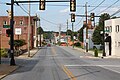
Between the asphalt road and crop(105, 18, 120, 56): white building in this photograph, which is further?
crop(105, 18, 120, 56): white building

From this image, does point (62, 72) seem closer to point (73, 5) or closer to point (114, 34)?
point (73, 5)

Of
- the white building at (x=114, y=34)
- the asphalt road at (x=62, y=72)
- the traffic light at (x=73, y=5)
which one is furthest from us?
the white building at (x=114, y=34)

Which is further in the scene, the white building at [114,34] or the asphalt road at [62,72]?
the white building at [114,34]

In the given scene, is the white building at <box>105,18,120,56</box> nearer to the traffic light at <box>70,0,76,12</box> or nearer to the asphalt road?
the asphalt road

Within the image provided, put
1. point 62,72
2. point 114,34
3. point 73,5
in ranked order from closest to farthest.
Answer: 1. point 62,72
2. point 73,5
3. point 114,34

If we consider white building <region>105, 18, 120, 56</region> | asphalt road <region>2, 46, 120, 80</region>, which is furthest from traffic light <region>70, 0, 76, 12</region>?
white building <region>105, 18, 120, 56</region>

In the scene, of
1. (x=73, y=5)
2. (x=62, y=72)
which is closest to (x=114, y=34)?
(x=73, y=5)

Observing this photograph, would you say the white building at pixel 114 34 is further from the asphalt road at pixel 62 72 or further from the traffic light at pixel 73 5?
the traffic light at pixel 73 5

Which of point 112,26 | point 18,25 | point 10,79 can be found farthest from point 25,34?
point 10,79

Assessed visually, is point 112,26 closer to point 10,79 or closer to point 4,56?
point 4,56

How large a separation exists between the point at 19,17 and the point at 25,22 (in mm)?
3069

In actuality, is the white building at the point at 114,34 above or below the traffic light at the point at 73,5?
below

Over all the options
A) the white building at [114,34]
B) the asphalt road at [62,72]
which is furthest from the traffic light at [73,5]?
the white building at [114,34]

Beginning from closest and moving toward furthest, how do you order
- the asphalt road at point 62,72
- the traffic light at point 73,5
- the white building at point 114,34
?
the asphalt road at point 62,72, the traffic light at point 73,5, the white building at point 114,34
